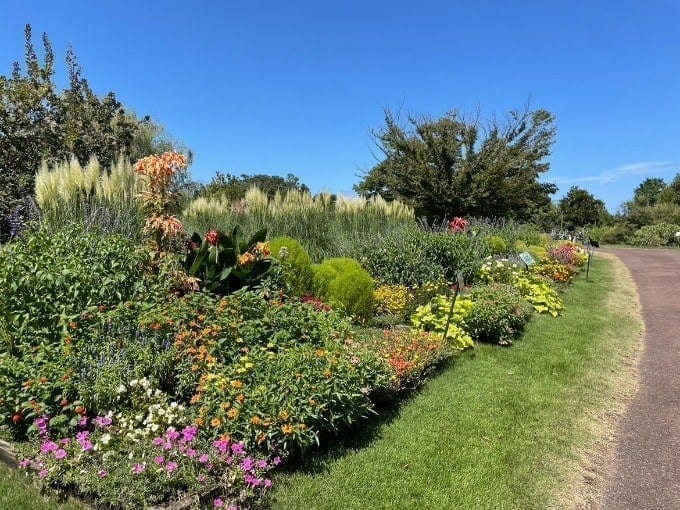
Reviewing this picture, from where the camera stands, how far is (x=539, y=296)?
8133 mm

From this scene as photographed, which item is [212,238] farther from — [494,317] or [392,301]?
[494,317]

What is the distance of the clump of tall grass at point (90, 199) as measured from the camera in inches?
204

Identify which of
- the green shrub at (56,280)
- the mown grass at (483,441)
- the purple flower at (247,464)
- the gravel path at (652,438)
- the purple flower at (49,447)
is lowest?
the gravel path at (652,438)

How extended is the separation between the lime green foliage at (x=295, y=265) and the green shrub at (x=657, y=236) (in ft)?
104

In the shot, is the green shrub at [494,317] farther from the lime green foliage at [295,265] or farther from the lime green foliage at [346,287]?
the lime green foliage at [295,265]

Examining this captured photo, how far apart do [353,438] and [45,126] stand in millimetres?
8132

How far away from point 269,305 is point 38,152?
6.63m

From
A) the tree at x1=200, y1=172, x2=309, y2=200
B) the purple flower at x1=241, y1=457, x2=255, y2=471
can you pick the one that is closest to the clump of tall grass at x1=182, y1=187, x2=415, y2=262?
the tree at x1=200, y1=172, x2=309, y2=200

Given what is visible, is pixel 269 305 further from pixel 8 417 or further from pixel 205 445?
pixel 8 417

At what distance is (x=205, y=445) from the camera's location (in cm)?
281

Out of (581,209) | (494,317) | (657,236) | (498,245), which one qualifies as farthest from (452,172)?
(581,209)

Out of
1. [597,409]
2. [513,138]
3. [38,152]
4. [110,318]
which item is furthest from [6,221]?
[513,138]

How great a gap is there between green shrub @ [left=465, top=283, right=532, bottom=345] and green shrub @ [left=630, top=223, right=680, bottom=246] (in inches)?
1180

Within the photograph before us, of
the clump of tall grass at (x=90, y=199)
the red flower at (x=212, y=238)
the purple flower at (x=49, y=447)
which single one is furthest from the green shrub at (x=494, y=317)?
the purple flower at (x=49, y=447)
